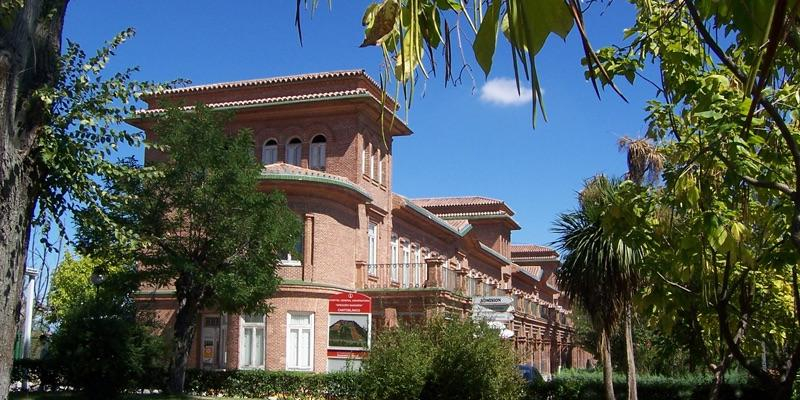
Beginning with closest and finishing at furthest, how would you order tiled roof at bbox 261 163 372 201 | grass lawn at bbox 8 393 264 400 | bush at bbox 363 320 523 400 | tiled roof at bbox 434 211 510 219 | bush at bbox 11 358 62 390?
1. bush at bbox 363 320 523 400
2. grass lawn at bbox 8 393 264 400
3. bush at bbox 11 358 62 390
4. tiled roof at bbox 261 163 372 201
5. tiled roof at bbox 434 211 510 219

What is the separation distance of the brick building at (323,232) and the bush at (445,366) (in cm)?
751

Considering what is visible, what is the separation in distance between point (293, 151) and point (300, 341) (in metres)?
8.28

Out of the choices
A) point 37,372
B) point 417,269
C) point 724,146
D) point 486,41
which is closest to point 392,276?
point 417,269

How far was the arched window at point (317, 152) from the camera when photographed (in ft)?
112

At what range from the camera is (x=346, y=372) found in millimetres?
26188

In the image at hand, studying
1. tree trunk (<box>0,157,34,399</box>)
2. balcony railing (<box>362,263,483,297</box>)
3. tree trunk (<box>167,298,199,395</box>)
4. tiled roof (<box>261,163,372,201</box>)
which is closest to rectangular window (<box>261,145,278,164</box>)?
tiled roof (<box>261,163,372,201</box>)

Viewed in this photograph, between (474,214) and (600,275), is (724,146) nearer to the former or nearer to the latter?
(600,275)

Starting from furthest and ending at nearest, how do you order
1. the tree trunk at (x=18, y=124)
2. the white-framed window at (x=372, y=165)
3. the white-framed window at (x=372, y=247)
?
1. the white-framed window at (x=372, y=247)
2. the white-framed window at (x=372, y=165)
3. the tree trunk at (x=18, y=124)

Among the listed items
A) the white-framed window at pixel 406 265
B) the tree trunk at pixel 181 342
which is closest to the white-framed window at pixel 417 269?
the white-framed window at pixel 406 265

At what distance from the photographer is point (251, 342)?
31078 millimetres

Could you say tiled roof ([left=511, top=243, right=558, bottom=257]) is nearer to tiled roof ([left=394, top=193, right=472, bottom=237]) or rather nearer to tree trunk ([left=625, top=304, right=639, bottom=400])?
tiled roof ([left=394, top=193, right=472, bottom=237])

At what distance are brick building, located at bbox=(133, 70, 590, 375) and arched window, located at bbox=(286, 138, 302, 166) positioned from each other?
1.7 inches

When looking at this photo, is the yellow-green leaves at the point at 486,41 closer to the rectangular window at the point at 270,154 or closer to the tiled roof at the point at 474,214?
the rectangular window at the point at 270,154

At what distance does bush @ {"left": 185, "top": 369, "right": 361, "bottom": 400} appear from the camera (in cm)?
2636
